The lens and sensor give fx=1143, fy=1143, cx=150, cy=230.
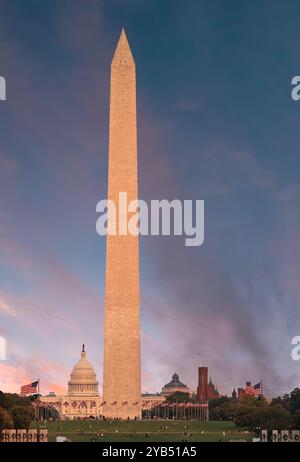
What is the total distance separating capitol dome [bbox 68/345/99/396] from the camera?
171 m

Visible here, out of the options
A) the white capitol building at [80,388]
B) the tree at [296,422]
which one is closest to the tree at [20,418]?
the tree at [296,422]

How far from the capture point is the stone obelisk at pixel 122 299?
3629 inches

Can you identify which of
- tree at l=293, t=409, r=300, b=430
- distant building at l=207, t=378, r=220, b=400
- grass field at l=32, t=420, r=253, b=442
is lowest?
grass field at l=32, t=420, r=253, b=442

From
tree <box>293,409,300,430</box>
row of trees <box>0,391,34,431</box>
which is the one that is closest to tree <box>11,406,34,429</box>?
row of trees <box>0,391,34,431</box>

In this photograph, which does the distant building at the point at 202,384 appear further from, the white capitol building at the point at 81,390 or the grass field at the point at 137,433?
the grass field at the point at 137,433

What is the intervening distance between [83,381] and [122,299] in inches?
3236

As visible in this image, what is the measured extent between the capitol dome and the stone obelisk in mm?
76796

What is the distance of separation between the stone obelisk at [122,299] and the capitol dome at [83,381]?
76.8 metres

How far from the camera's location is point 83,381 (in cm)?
17212

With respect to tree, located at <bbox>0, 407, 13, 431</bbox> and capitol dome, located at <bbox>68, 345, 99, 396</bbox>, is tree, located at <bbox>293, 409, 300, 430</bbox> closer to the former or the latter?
tree, located at <bbox>0, 407, 13, 431</bbox>

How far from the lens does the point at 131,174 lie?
93312mm

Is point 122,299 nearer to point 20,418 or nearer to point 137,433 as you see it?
point 137,433

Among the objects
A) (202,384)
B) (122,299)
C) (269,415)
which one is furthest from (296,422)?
(202,384)

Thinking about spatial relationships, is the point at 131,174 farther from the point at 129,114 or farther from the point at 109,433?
the point at 109,433
